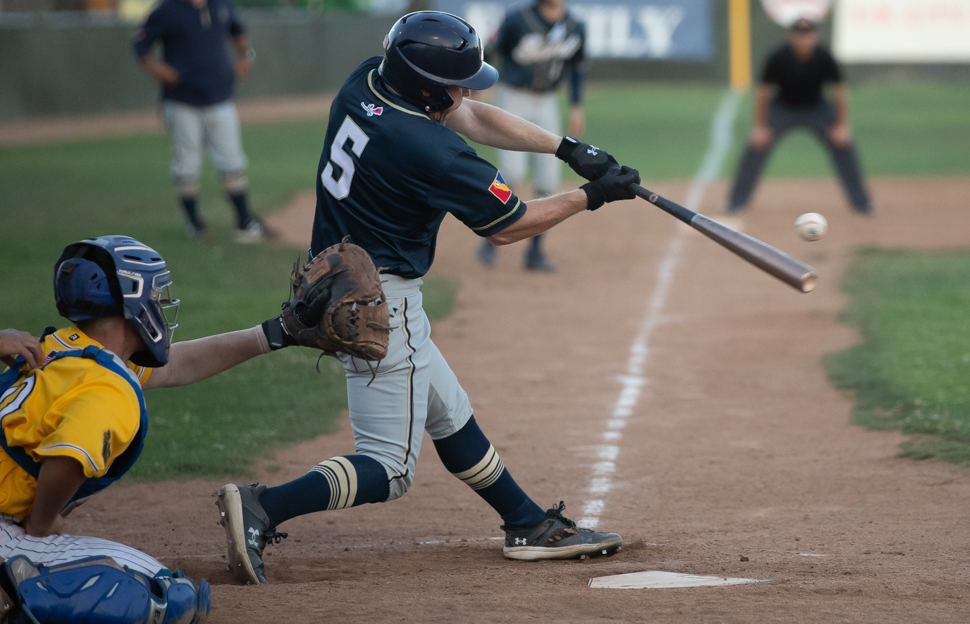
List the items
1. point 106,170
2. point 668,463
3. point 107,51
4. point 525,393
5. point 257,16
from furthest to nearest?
point 257,16, point 107,51, point 106,170, point 525,393, point 668,463

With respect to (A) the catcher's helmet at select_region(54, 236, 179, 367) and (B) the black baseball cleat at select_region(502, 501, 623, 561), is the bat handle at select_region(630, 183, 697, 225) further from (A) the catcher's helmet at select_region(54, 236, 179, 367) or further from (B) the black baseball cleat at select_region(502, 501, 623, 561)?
(A) the catcher's helmet at select_region(54, 236, 179, 367)

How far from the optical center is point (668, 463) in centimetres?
531

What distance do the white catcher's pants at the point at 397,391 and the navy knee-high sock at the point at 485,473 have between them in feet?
0.65

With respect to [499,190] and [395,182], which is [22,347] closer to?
[395,182]

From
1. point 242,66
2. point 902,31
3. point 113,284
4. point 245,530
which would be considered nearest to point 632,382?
point 245,530

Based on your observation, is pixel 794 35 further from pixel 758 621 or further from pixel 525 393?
pixel 758 621

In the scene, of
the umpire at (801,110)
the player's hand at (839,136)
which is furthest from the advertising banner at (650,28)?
the player's hand at (839,136)

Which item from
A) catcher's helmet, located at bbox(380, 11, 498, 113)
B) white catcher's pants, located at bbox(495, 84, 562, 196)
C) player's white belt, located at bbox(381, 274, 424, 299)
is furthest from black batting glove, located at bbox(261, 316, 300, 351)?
white catcher's pants, located at bbox(495, 84, 562, 196)

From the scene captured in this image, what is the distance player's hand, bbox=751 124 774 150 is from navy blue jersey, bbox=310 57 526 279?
8952 mm

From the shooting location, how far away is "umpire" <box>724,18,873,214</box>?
39.3 ft

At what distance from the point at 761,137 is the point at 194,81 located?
6127 millimetres

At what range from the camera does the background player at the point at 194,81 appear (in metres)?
10.0

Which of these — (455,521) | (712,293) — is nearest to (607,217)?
(712,293)

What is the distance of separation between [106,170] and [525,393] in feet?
37.0
